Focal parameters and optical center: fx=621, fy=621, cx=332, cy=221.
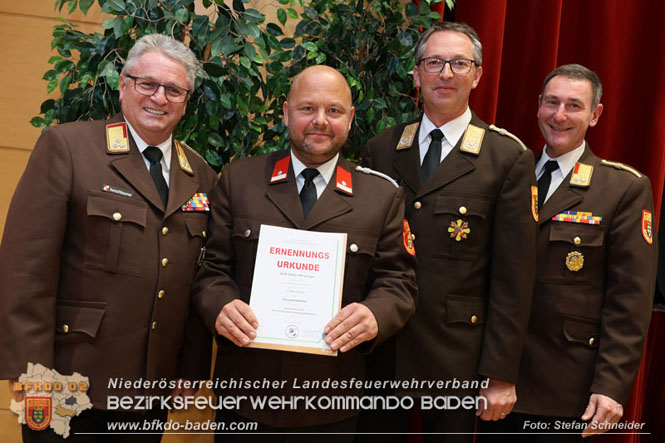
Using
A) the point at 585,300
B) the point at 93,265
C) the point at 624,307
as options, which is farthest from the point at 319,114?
the point at 624,307

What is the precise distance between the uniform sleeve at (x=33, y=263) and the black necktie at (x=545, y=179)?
1.75 metres

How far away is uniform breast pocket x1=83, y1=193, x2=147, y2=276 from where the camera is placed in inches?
75.7

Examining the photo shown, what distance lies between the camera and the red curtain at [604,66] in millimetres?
3256

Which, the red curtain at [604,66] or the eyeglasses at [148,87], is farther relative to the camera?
the red curtain at [604,66]

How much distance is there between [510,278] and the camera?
2.16 m

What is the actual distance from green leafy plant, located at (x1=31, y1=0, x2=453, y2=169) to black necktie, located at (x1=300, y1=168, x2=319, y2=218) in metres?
0.62

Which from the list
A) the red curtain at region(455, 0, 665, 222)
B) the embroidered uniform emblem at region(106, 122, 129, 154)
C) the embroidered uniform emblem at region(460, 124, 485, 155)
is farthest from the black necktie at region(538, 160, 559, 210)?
the embroidered uniform emblem at region(106, 122, 129, 154)

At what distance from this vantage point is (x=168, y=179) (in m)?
2.12

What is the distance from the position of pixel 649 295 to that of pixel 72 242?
80.9 inches

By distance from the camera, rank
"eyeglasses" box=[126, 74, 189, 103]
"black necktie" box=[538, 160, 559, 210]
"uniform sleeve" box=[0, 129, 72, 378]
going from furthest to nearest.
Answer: "black necktie" box=[538, 160, 559, 210] < "eyeglasses" box=[126, 74, 189, 103] < "uniform sleeve" box=[0, 129, 72, 378]

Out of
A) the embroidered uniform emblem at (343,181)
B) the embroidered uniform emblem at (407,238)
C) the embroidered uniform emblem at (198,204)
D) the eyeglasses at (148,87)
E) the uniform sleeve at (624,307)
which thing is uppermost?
the eyeglasses at (148,87)

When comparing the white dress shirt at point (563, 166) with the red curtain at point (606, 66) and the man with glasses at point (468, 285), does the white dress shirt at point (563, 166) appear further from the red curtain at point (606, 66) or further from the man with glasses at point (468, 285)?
the red curtain at point (606, 66)

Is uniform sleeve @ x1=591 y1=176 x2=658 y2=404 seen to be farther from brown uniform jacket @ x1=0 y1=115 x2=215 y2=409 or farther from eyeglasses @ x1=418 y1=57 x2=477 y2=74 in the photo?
brown uniform jacket @ x1=0 y1=115 x2=215 y2=409

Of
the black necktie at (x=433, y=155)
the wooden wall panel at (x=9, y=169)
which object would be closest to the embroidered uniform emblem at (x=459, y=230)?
the black necktie at (x=433, y=155)
